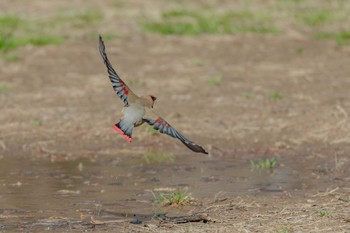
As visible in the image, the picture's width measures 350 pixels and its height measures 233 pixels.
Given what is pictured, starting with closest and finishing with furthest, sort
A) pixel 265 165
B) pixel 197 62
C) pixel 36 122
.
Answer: pixel 265 165 < pixel 36 122 < pixel 197 62

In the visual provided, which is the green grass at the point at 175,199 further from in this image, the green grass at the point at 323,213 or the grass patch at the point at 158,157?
the grass patch at the point at 158,157

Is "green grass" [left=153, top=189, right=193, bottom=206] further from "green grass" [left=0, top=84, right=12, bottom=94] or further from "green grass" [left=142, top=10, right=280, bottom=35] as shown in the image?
"green grass" [left=142, top=10, right=280, bottom=35]

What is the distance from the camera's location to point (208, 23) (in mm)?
16906

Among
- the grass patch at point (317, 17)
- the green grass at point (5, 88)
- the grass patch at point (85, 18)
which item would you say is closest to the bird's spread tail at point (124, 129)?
the green grass at point (5, 88)

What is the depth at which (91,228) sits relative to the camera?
6.69m

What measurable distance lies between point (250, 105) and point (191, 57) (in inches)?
126

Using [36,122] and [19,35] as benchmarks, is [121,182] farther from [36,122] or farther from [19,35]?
[19,35]

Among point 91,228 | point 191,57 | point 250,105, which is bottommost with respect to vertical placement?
point 91,228

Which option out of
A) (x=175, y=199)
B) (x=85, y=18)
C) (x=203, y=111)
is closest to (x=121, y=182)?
(x=175, y=199)

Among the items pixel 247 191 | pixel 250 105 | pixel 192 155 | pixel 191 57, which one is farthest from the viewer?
pixel 191 57

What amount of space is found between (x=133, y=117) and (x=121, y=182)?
236 centimetres

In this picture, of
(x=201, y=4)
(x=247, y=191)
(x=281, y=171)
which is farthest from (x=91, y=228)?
(x=201, y=4)

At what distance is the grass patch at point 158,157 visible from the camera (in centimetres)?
949

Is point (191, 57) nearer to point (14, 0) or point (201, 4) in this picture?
point (201, 4)
